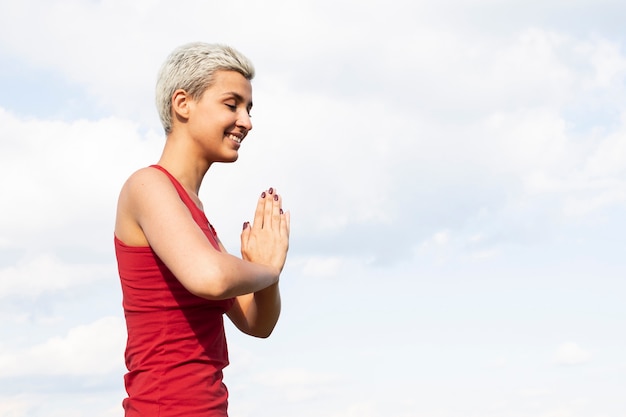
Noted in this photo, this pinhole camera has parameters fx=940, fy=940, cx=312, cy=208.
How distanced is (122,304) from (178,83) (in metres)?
1.17

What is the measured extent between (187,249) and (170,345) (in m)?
0.61

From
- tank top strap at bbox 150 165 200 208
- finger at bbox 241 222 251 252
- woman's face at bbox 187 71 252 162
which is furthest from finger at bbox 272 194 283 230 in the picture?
tank top strap at bbox 150 165 200 208

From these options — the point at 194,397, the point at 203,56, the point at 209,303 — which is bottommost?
the point at 194,397

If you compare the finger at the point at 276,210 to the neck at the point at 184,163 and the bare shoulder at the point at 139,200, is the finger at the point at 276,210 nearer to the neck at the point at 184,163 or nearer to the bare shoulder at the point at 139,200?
the neck at the point at 184,163

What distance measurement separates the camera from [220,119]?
4801 millimetres

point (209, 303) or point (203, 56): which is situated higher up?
point (203, 56)

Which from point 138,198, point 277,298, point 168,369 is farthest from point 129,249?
point 277,298

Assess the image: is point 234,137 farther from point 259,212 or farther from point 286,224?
point 286,224

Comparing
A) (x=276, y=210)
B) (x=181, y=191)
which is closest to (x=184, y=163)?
(x=181, y=191)

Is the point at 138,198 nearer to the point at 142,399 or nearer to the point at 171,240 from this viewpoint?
the point at 171,240

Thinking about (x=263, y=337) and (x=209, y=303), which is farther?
(x=263, y=337)

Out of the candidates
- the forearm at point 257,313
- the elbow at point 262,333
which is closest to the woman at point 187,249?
the forearm at point 257,313

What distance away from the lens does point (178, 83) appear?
481 centimetres

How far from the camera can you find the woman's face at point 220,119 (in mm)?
4801
